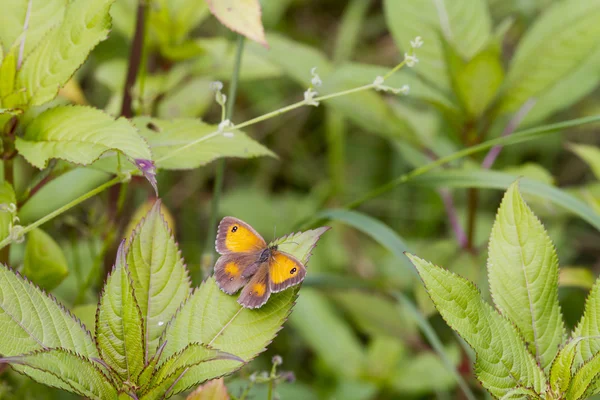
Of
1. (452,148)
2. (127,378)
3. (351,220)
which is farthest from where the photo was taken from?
(452,148)

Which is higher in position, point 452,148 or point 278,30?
point 278,30

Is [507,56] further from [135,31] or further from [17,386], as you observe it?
[17,386]

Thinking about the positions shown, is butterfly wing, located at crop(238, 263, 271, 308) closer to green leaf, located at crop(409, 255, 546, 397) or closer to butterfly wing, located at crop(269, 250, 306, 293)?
butterfly wing, located at crop(269, 250, 306, 293)

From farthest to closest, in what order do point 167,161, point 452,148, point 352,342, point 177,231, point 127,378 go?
point 177,231 < point 352,342 < point 452,148 < point 167,161 < point 127,378

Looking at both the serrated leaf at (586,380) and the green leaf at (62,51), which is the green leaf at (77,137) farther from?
the serrated leaf at (586,380)

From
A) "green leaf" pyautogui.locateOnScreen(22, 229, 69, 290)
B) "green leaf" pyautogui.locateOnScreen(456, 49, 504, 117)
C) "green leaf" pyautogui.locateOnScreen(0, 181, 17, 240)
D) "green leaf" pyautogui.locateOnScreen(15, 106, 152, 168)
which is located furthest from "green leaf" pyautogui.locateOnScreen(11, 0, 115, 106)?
"green leaf" pyautogui.locateOnScreen(456, 49, 504, 117)

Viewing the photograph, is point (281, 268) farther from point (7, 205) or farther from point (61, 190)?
point (61, 190)

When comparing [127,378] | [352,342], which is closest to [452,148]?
[352,342]

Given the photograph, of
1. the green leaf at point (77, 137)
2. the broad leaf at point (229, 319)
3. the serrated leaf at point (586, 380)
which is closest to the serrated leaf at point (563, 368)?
the serrated leaf at point (586, 380)
